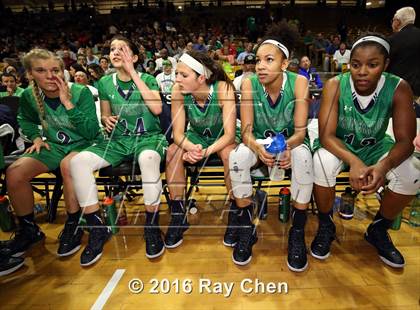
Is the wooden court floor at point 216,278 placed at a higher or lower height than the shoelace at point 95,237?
lower

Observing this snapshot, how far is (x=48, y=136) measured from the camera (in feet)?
8.54

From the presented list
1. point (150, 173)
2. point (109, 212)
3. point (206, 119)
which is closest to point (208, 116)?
point (206, 119)

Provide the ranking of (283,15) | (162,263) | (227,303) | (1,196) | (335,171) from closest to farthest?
(227,303) → (335,171) → (162,263) → (1,196) → (283,15)

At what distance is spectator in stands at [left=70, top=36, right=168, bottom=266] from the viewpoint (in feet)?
7.68

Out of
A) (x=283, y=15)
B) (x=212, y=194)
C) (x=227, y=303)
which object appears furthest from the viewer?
(x=283, y=15)

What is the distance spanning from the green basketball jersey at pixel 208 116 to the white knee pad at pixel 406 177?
47.8 inches

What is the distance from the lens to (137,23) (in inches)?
637

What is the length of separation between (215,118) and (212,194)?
1.10 metres

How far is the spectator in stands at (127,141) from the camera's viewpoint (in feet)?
7.68

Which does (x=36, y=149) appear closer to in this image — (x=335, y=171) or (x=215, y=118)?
(x=215, y=118)

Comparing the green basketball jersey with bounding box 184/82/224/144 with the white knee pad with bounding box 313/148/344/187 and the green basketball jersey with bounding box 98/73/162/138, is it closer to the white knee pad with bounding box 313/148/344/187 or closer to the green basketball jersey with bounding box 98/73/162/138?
the green basketball jersey with bounding box 98/73/162/138

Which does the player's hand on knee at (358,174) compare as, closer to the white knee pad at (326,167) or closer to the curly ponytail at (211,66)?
the white knee pad at (326,167)

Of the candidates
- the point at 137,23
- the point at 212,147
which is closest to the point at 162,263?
the point at 212,147

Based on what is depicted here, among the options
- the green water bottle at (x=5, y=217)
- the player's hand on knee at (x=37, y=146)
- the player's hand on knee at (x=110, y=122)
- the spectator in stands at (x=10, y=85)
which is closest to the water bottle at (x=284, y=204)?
the player's hand on knee at (x=110, y=122)
